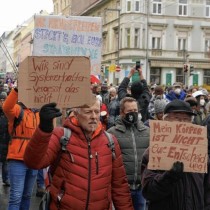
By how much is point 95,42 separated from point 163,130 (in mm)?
4120

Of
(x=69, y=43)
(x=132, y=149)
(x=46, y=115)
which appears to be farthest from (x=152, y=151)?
(x=69, y=43)

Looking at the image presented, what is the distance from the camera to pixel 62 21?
7160 millimetres

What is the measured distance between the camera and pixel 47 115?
3283mm

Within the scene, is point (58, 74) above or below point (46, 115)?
above

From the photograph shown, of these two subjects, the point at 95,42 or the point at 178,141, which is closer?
the point at 178,141

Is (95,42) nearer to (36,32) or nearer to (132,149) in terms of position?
(36,32)

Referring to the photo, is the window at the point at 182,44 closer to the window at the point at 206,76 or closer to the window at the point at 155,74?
the window at the point at 155,74

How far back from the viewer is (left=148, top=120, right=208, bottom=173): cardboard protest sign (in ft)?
11.0

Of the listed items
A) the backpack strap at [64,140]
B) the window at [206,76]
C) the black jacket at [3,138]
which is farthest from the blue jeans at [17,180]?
the window at [206,76]

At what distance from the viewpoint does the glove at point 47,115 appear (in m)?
3.29

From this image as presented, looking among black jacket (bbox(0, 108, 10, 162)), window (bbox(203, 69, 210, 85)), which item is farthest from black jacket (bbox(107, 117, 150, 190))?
window (bbox(203, 69, 210, 85))

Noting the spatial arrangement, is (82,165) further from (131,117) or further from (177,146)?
(131,117)

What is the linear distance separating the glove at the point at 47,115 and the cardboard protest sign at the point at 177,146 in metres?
0.66

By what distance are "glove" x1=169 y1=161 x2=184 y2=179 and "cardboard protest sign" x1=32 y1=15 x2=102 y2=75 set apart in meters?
3.93
